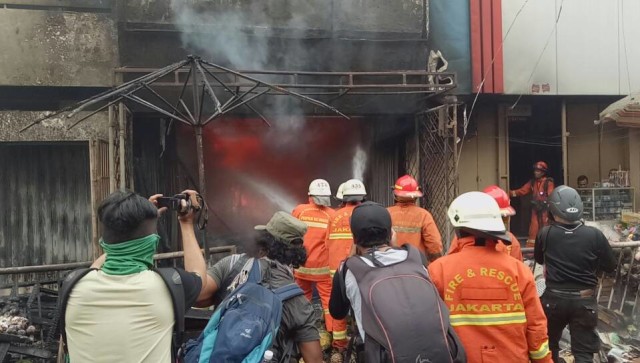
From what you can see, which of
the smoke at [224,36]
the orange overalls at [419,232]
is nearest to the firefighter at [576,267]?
the orange overalls at [419,232]

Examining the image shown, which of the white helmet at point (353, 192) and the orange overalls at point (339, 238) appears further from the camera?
the white helmet at point (353, 192)

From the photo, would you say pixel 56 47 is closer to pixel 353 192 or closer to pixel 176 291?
pixel 353 192

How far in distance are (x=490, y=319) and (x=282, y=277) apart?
4.01ft

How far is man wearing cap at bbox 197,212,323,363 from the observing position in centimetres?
246

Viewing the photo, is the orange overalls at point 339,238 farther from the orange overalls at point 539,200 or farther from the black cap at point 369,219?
the orange overalls at point 539,200

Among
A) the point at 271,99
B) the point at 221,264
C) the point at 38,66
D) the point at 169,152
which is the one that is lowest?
the point at 221,264

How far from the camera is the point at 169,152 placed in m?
9.54

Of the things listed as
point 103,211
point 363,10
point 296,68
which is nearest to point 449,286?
point 103,211

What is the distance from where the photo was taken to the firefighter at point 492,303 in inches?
99.8

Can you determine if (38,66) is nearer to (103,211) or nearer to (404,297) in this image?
(103,211)

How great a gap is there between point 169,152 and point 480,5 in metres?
7.28

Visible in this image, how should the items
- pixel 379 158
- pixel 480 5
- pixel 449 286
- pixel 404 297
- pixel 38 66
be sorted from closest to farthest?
pixel 404 297
pixel 449 286
pixel 38 66
pixel 480 5
pixel 379 158

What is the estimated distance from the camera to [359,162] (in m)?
10.9

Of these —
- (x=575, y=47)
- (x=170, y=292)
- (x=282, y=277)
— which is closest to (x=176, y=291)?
(x=170, y=292)
